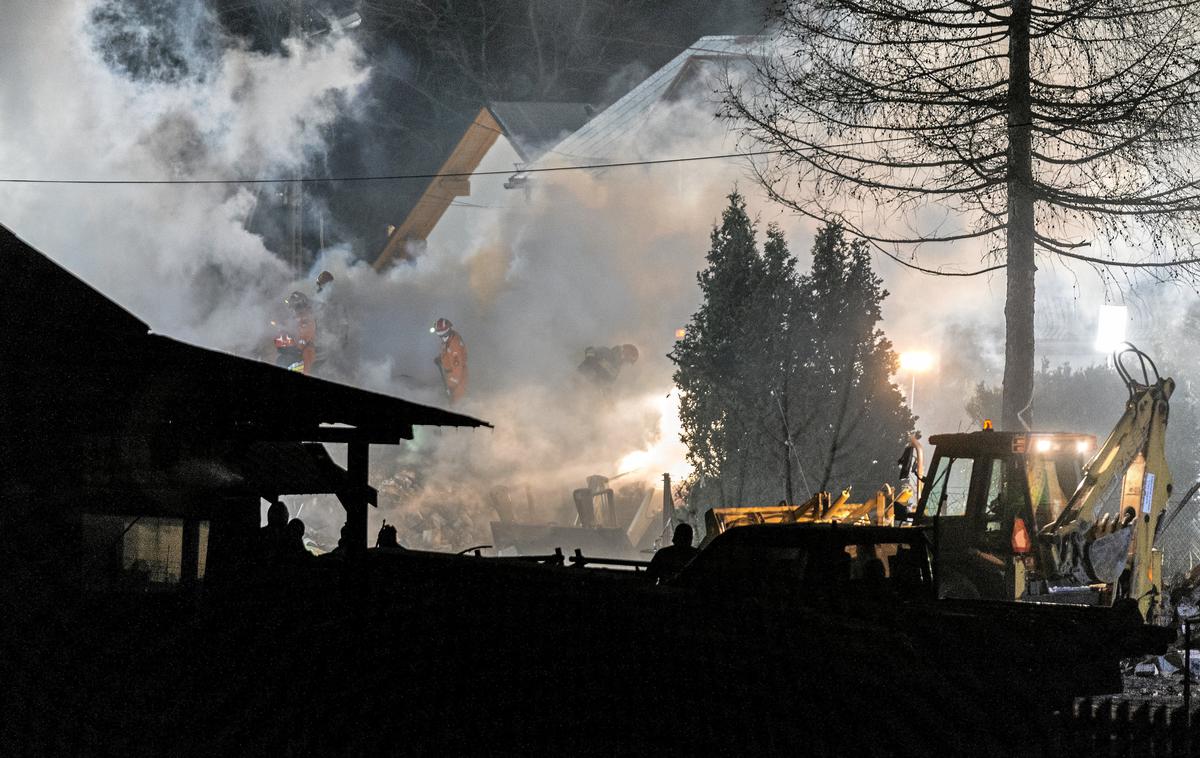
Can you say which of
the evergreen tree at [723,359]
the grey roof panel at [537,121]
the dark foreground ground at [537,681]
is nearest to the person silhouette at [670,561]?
the dark foreground ground at [537,681]

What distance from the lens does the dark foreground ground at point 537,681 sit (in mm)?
6309

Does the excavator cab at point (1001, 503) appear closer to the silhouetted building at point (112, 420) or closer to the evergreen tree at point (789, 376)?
the silhouetted building at point (112, 420)

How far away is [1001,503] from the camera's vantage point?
12.7 metres

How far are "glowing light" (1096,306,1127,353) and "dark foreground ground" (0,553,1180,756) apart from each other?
23454 millimetres

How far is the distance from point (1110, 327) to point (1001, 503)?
22.1 m

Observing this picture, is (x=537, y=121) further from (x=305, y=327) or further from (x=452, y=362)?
(x=305, y=327)

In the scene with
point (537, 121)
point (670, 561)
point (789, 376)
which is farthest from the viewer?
point (537, 121)

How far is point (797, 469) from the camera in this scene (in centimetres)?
2194

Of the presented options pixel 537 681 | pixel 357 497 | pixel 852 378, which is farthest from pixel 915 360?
pixel 537 681

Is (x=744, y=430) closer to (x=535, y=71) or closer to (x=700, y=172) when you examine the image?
(x=700, y=172)

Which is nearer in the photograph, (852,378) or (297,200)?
(852,378)

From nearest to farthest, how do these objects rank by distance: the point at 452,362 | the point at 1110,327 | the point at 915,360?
the point at 915,360
the point at 1110,327
the point at 452,362

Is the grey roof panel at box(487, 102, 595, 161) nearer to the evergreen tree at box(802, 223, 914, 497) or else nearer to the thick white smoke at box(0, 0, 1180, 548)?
the thick white smoke at box(0, 0, 1180, 548)

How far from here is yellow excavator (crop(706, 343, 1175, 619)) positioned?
39.5ft
